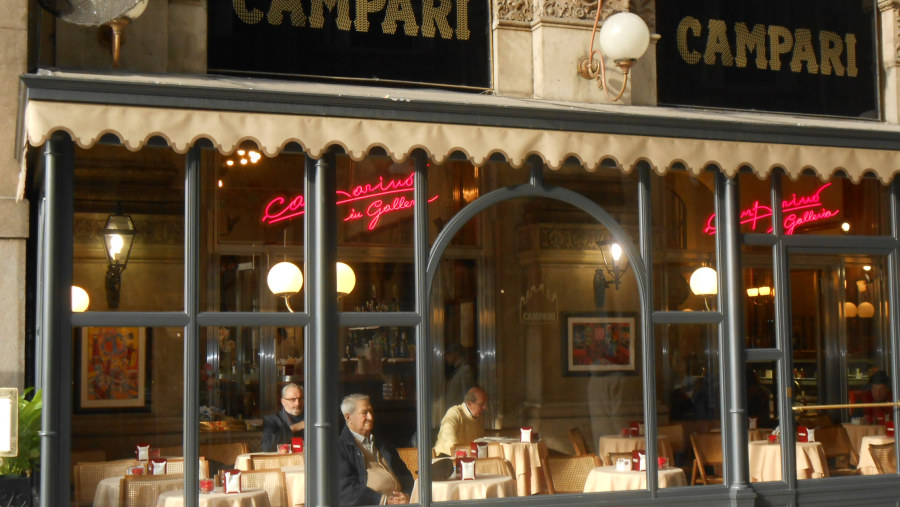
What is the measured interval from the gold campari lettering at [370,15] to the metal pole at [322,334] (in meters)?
1.73

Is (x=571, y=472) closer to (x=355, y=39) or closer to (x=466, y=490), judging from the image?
(x=466, y=490)

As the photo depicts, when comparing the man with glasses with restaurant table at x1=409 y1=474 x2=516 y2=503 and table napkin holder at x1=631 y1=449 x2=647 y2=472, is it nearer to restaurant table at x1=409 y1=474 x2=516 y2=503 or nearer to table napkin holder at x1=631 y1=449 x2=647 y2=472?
restaurant table at x1=409 y1=474 x2=516 y2=503

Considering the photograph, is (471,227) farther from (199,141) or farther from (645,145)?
(199,141)

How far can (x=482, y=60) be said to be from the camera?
967 cm

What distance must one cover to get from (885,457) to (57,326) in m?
7.32

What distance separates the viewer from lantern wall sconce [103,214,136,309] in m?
8.06

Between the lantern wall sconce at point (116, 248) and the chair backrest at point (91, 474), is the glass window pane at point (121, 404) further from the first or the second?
the lantern wall sconce at point (116, 248)

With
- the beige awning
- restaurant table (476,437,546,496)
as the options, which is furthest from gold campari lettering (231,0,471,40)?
restaurant table (476,437,546,496)

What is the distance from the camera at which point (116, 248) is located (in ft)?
27.2

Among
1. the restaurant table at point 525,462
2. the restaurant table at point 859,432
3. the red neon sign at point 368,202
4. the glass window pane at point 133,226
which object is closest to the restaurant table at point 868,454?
the restaurant table at point 859,432

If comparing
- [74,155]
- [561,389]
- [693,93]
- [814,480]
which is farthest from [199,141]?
[561,389]

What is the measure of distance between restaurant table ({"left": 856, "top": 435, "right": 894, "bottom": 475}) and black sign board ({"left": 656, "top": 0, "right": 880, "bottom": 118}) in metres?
3.23

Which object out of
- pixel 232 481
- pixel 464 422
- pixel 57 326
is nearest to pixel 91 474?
pixel 232 481

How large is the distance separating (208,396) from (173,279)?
1320 millimetres
